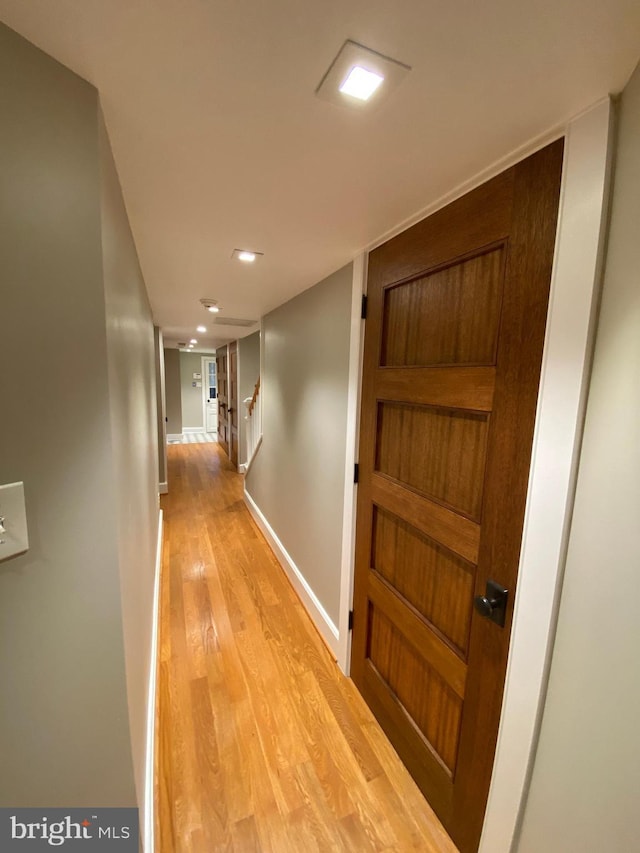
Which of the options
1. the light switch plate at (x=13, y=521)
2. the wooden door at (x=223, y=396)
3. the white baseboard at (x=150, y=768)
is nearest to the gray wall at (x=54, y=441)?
the light switch plate at (x=13, y=521)

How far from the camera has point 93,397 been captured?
2.39 ft

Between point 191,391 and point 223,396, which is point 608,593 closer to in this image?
point 223,396

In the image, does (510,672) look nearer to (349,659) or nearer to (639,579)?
(639,579)

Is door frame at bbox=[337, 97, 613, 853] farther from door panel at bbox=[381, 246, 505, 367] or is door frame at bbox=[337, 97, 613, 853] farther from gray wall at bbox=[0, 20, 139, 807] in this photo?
gray wall at bbox=[0, 20, 139, 807]

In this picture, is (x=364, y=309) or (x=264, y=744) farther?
(x=364, y=309)

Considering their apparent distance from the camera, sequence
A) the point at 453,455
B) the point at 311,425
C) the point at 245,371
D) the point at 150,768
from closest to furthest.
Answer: the point at 453,455 → the point at 150,768 → the point at 311,425 → the point at 245,371

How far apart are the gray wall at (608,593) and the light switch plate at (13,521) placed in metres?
1.19

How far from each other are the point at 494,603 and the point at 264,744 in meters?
1.26

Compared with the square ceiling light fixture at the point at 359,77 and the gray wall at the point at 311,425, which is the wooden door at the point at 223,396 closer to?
the gray wall at the point at 311,425

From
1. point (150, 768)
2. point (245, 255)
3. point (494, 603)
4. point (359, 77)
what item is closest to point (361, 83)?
point (359, 77)

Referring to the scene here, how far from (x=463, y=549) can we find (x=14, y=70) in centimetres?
151

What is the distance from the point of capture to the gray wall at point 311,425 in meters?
1.87

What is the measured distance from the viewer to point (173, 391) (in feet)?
24.8

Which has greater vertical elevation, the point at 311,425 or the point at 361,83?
the point at 361,83
